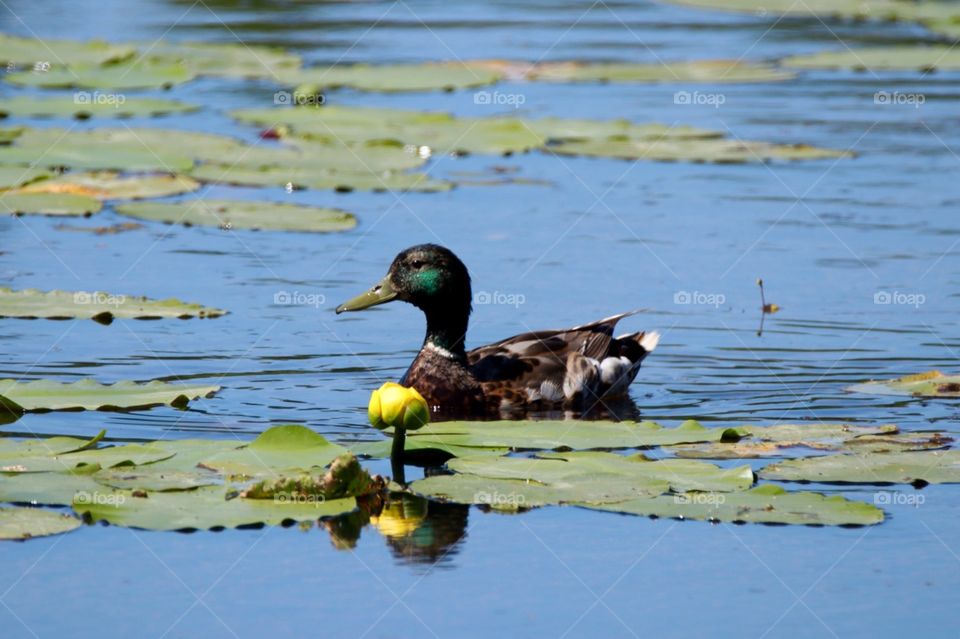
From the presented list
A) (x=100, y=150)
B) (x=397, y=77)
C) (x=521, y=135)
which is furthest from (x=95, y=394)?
(x=397, y=77)

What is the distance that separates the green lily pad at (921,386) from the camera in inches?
350

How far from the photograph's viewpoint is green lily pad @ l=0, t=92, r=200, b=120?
1591 centimetres

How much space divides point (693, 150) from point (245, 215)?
4292mm

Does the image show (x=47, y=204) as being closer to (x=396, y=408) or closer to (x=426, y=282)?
(x=426, y=282)

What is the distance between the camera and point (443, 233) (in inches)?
496

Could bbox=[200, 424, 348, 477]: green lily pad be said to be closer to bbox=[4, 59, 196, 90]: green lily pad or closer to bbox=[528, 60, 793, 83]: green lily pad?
bbox=[4, 59, 196, 90]: green lily pad

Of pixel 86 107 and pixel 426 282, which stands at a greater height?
pixel 86 107

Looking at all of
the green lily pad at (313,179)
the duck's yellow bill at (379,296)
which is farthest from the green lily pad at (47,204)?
the duck's yellow bill at (379,296)

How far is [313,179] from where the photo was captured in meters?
13.6

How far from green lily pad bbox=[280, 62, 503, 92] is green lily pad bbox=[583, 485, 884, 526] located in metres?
10.8

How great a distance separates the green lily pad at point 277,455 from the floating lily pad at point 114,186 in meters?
6.12

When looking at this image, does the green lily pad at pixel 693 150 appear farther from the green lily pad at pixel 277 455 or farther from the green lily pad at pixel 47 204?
the green lily pad at pixel 277 455

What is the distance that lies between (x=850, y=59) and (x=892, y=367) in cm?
1028

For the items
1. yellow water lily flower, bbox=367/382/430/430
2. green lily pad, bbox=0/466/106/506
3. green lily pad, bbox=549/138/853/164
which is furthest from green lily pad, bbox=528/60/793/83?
green lily pad, bbox=0/466/106/506
